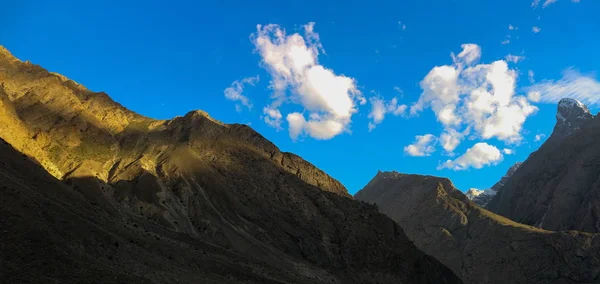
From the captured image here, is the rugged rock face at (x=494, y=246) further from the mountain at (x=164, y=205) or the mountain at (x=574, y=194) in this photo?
the mountain at (x=164, y=205)

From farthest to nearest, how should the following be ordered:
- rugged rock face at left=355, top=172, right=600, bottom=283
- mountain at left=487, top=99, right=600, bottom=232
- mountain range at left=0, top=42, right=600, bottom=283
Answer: mountain at left=487, top=99, right=600, bottom=232 < rugged rock face at left=355, top=172, right=600, bottom=283 < mountain range at left=0, top=42, right=600, bottom=283

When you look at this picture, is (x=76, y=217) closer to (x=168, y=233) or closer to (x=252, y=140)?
(x=168, y=233)

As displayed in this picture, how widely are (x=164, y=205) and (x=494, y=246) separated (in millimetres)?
120058

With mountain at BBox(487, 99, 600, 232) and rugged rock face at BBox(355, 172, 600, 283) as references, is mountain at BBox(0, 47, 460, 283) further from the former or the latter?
mountain at BBox(487, 99, 600, 232)

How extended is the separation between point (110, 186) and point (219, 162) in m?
26.9

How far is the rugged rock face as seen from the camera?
436 feet

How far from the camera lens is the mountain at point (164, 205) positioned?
30.7 metres

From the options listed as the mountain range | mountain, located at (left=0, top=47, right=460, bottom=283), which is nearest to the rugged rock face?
the mountain range

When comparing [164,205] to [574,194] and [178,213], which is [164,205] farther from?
[574,194]

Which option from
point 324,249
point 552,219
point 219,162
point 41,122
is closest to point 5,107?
point 41,122

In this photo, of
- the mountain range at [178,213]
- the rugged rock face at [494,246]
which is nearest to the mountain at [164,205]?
the mountain range at [178,213]

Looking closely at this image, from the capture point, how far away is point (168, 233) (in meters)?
54.7

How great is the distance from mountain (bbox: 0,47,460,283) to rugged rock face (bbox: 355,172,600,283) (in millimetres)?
47426

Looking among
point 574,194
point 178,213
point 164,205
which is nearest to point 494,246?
point 574,194
